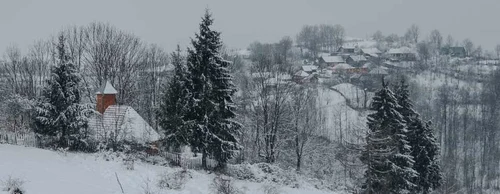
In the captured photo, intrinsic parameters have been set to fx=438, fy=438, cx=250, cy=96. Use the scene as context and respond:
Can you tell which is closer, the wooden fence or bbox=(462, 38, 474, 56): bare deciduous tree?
the wooden fence

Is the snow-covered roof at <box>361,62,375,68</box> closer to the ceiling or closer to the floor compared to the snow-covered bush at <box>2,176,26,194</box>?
closer to the ceiling

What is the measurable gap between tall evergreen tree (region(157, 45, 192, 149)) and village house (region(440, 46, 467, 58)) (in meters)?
104

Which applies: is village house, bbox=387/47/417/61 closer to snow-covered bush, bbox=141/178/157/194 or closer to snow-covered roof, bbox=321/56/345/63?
snow-covered roof, bbox=321/56/345/63

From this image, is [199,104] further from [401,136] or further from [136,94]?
[136,94]

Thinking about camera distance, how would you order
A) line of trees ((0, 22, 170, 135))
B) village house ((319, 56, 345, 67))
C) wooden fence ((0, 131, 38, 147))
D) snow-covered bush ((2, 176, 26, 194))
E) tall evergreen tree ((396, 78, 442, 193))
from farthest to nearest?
village house ((319, 56, 345, 67)) → line of trees ((0, 22, 170, 135)) → tall evergreen tree ((396, 78, 442, 193)) → wooden fence ((0, 131, 38, 147)) → snow-covered bush ((2, 176, 26, 194))

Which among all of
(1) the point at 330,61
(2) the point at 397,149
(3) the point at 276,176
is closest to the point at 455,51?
(1) the point at 330,61

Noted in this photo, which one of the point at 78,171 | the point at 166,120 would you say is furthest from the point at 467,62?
the point at 78,171

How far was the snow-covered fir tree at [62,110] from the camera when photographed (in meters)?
18.3

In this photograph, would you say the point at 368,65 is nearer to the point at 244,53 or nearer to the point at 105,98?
the point at 244,53

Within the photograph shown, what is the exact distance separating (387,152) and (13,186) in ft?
55.7

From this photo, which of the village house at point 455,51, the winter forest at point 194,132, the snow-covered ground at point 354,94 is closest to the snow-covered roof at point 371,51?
the village house at point 455,51

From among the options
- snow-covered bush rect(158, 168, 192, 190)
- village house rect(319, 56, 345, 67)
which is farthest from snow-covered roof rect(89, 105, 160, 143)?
village house rect(319, 56, 345, 67)

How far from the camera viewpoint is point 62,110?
18.5 metres

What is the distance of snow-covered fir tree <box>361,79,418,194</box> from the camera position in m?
21.4
